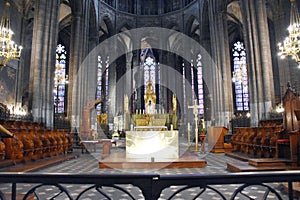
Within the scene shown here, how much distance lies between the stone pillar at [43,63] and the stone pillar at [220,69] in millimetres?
12059

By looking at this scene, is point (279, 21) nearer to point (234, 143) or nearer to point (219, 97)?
point (219, 97)

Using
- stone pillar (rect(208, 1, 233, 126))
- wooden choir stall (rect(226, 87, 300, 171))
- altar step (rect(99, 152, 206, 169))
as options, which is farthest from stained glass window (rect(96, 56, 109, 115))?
altar step (rect(99, 152, 206, 169))

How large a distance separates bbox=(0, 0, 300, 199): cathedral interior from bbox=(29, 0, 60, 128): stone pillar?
0.05 meters

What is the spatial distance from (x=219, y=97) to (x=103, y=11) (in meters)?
16.4

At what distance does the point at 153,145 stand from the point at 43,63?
8.32 meters

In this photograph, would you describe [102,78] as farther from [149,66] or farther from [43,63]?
[43,63]

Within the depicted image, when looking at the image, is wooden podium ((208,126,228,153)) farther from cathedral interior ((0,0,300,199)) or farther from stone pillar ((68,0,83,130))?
stone pillar ((68,0,83,130))

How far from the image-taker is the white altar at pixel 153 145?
25.4ft

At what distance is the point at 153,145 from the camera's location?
781cm

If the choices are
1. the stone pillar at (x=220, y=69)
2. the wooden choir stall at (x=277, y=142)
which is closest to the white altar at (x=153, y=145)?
the wooden choir stall at (x=277, y=142)

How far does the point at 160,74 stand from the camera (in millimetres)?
31984

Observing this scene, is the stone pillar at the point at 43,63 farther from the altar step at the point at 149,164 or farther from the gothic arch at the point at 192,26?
the gothic arch at the point at 192,26

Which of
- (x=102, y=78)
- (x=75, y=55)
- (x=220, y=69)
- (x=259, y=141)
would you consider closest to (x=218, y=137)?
(x=259, y=141)

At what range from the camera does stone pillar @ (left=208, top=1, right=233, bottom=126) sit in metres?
17.9
